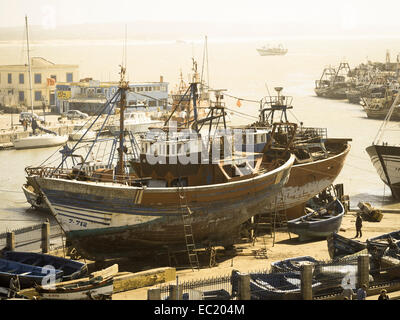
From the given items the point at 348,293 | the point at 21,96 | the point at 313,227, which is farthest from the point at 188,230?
the point at 21,96

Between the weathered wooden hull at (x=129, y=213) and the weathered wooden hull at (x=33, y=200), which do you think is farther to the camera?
the weathered wooden hull at (x=33, y=200)

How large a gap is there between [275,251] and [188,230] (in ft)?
11.2

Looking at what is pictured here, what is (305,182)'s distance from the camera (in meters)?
35.6

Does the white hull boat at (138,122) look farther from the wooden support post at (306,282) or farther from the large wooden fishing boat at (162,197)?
the wooden support post at (306,282)

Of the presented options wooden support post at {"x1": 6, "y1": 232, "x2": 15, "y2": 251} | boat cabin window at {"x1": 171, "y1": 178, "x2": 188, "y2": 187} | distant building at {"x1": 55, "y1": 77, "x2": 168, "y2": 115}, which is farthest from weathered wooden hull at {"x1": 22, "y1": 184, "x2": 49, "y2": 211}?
distant building at {"x1": 55, "y1": 77, "x2": 168, "y2": 115}

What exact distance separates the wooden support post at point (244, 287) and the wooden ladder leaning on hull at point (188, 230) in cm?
588

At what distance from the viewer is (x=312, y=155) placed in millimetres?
38031

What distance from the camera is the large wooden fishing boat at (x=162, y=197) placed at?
88.0 ft

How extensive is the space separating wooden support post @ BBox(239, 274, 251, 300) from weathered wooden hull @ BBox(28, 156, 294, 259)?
6.66 meters

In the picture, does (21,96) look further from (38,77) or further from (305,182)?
(305,182)

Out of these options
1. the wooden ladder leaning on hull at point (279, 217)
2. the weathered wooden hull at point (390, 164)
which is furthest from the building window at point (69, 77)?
the wooden ladder leaning on hull at point (279, 217)

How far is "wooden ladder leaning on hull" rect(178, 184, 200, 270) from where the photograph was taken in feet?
89.8

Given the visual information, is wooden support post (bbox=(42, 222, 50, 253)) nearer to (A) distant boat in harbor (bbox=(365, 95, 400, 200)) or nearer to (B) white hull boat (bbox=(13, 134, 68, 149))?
(A) distant boat in harbor (bbox=(365, 95, 400, 200))
